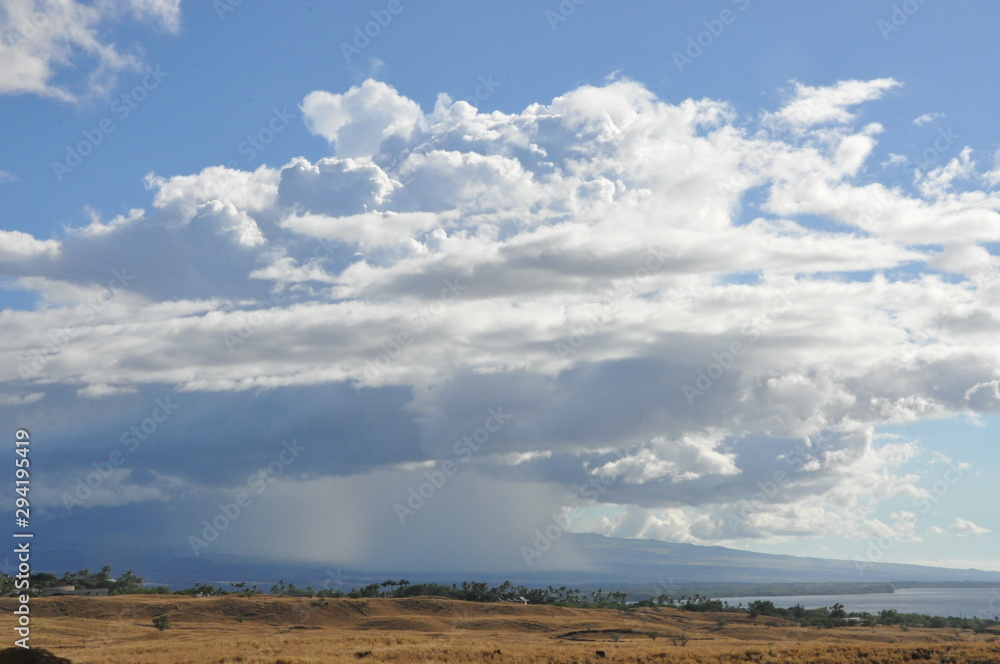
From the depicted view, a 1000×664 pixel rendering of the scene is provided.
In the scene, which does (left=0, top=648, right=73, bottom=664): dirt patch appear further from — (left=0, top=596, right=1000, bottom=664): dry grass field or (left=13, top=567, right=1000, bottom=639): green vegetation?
(left=13, top=567, right=1000, bottom=639): green vegetation

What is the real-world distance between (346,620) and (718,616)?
44.8 meters

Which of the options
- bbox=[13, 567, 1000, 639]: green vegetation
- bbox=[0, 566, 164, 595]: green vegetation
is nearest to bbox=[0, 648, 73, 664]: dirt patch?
bbox=[13, 567, 1000, 639]: green vegetation

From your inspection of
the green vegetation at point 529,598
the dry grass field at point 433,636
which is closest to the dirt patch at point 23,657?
the dry grass field at point 433,636

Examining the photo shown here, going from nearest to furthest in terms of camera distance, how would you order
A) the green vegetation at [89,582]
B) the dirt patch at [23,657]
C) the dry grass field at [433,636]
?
the dirt patch at [23,657] → the dry grass field at [433,636] → the green vegetation at [89,582]

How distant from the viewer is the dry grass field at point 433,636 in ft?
168

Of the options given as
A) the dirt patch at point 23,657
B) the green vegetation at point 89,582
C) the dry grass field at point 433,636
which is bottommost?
the green vegetation at point 89,582

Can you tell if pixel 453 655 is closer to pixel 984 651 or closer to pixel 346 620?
pixel 984 651

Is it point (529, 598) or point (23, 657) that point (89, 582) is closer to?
point (529, 598)

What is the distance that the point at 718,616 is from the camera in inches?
4099

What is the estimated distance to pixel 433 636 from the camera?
6938 cm

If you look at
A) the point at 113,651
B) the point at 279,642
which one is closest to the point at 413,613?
the point at 279,642

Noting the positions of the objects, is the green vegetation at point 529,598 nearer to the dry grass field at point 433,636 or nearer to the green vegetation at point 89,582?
the green vegetation at point 89,582

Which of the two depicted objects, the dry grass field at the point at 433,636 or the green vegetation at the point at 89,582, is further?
the green vegetation at the point at 89,582

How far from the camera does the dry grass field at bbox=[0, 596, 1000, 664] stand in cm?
5106
